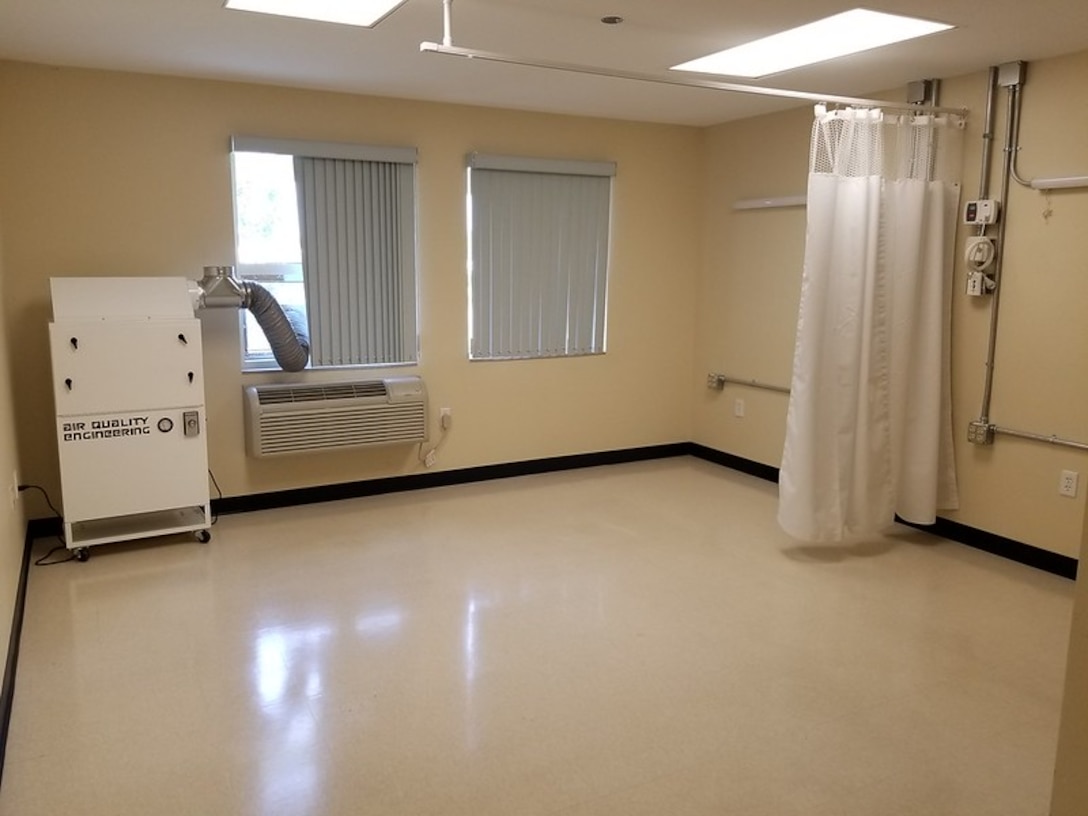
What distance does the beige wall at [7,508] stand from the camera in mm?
2725

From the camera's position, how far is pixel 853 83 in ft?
13.5

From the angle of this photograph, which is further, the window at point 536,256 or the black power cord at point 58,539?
the window at point 536,256

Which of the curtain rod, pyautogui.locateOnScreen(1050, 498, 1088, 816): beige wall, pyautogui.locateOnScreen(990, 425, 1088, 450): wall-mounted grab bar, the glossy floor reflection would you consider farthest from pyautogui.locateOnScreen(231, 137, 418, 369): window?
pyautogui.locateOnScreen(1050, 498, 1088, 816): beige wall

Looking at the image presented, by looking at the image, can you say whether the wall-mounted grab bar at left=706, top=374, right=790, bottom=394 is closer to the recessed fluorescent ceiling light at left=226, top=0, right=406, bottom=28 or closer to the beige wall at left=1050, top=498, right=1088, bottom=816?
the recessed fluorescent ceiling light at left=226, top=0, right=406, bottom=28

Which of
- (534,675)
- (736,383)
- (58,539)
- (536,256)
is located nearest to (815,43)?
(536,256)

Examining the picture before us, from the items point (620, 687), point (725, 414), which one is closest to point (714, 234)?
point (725, 414)

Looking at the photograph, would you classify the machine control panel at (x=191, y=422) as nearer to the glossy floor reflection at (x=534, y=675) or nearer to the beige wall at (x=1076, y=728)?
the glossy floor reflection at (x=534, y=675)

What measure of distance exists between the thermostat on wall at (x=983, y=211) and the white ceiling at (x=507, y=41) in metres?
0.60

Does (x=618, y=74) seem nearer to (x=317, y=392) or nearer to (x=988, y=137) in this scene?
(x=988, y=137)

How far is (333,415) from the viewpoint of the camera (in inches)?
176

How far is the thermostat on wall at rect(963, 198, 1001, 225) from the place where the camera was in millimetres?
3764

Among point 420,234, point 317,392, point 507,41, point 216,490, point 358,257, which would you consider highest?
point 507,41

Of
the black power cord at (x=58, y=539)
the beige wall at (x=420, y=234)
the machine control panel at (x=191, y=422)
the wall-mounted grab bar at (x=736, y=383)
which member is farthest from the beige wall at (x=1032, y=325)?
the black power cord at (x=58, y=539)

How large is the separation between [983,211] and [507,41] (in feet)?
7.58
